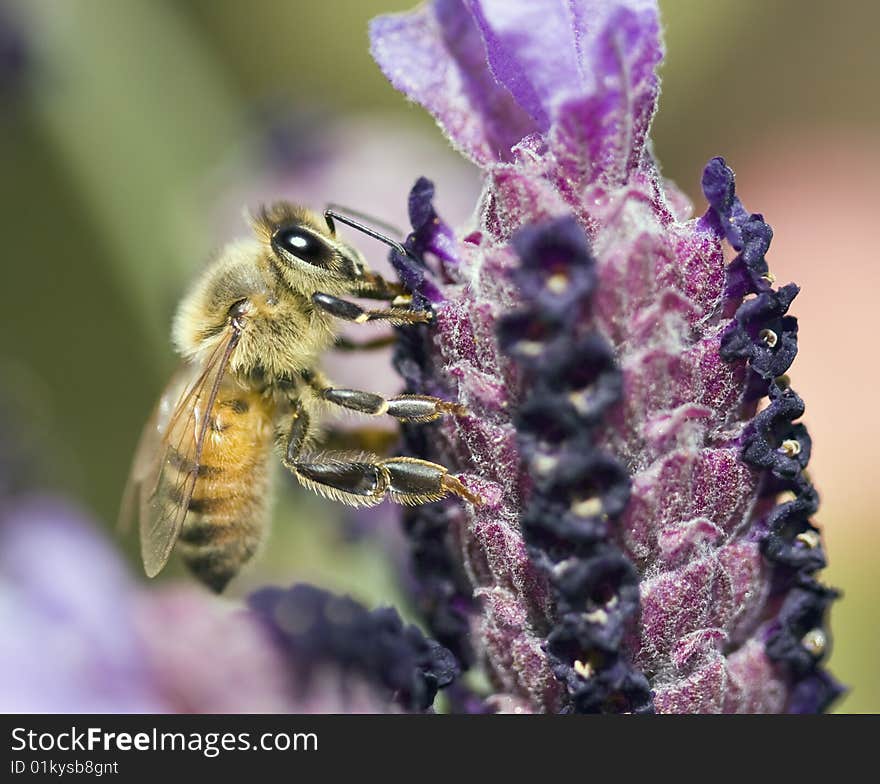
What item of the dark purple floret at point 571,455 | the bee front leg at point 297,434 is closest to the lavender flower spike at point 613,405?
the dark purple floret at point 571,455

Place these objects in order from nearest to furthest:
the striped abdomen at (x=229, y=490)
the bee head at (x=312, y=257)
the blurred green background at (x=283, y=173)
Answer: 1. the bee head at (x=312, y=257)
2. the striped abdomen at (x=229, y=490)
3. the blurred green background at (x=283, y=173)

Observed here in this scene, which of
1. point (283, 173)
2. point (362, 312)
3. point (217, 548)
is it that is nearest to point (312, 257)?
point (362, 312)

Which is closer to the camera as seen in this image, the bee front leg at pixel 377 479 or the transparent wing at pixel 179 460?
the bee front leg at pixel 377 479

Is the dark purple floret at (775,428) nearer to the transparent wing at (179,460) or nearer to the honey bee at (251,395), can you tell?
the honey bee at (251,395)

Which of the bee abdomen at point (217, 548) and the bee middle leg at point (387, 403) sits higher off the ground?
the bee middle leg at point (387, 403)

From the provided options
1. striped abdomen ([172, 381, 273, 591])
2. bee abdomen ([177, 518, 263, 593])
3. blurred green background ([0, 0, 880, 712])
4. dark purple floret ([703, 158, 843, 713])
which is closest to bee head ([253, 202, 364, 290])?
striped abdomen ([172, 381, 273, 591])

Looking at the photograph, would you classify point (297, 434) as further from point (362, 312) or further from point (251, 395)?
point (362, 312)
